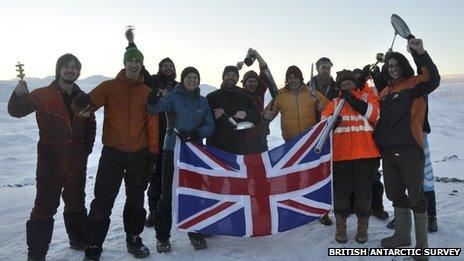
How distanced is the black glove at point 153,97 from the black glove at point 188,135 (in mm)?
474

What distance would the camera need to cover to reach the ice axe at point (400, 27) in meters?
4.08

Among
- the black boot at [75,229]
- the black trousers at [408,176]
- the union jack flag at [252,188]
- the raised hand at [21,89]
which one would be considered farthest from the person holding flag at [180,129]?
the black trousers at [408,176]

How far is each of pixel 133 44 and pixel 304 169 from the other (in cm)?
278

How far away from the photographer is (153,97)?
426cm

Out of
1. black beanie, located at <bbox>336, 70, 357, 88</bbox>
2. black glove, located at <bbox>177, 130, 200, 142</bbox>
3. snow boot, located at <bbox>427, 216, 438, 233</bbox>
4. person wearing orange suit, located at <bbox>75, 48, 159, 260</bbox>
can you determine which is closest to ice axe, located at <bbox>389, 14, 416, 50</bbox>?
black beanie, located at <bbox>336, 70, 357, 88</bbox>

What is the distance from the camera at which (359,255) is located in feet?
13.7

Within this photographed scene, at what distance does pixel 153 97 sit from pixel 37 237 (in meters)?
1.94

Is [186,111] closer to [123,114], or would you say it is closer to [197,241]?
[123,114]

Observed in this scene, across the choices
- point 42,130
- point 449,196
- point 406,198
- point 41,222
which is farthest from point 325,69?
point 41,222

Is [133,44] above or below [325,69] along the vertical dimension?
above

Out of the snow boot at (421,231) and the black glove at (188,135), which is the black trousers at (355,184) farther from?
the black glove at (188,135)

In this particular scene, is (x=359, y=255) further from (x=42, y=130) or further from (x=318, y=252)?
(x=42, y=130)

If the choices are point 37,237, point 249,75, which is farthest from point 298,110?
point 37,237

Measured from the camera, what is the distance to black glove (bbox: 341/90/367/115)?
434cm
